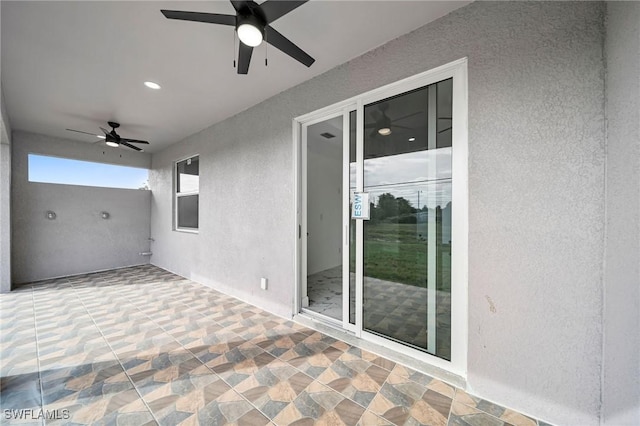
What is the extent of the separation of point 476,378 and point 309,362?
1244mm

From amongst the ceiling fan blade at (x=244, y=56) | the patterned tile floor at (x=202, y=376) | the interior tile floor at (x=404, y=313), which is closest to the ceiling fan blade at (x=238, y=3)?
the ceiling fan blade at (x=244, y=56)

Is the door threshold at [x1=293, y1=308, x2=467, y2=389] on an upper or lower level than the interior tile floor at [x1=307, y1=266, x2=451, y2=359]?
lower

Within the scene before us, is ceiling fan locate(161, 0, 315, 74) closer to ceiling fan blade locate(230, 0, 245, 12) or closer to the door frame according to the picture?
ceiling fan blade locate(230, 0, 245, 12)

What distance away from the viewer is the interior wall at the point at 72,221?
4465 mm

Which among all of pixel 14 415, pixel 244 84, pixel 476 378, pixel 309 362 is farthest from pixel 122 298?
pixel 476 378

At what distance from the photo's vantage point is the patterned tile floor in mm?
1497

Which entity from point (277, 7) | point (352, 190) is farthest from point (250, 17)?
point (352, 190)

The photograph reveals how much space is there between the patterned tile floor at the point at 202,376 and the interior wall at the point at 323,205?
2233mm

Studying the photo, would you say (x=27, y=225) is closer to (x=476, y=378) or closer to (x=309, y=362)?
(x=309, y=362)

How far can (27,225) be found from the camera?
4.51m

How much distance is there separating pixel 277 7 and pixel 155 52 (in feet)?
5.14

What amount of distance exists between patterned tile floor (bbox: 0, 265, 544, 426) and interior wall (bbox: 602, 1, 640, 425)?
0.51m

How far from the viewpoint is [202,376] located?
6.08 feet

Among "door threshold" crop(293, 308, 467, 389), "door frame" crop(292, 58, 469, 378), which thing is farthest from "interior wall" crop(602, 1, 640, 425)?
"door threshold" crop(293, 308, 467, 389)
